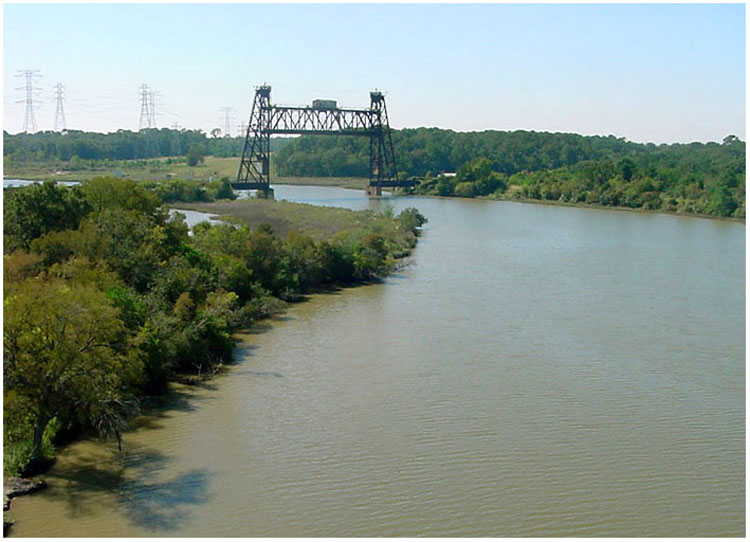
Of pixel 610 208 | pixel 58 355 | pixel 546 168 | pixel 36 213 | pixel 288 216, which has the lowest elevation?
pixel 610 208

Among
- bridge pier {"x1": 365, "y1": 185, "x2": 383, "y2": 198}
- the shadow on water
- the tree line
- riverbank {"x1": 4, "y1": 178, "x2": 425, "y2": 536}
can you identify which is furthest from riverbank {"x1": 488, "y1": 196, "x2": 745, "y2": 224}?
the shadow on water

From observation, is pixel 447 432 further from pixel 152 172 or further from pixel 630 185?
pixel 152 172

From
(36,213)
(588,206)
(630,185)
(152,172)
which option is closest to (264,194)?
(152,172)

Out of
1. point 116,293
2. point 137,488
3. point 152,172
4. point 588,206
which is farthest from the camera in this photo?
point 152,172

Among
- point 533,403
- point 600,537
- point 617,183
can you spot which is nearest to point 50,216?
point 533,403

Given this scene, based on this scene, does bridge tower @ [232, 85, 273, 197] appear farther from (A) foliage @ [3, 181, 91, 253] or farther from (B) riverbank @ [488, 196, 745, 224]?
(A) foliage @ [3, 181, 91, 253]

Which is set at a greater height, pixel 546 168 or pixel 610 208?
pixel 546 168
